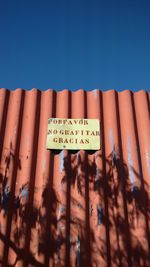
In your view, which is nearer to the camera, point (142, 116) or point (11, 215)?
point (11, 215)

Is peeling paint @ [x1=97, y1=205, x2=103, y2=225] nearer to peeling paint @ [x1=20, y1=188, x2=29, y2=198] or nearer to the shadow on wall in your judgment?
the shadow on wall

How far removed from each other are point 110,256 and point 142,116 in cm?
216

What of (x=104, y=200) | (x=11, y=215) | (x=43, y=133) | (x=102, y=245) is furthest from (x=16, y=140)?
(x=102, y=245)

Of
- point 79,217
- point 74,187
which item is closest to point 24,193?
point 74,187

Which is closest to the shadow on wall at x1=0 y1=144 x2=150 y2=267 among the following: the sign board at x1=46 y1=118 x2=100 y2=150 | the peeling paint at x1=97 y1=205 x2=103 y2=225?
the peeling paint at x1=97 y1=205 x2=103 y2=225

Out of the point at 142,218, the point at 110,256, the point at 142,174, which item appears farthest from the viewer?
the point at 142,174

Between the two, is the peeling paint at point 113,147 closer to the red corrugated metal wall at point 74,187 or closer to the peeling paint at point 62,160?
the red corrugated metal wall at point 74,187

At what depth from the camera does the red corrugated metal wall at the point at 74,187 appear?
2.89 metres

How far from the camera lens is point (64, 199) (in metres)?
3.13

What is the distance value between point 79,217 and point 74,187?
401 millimetres

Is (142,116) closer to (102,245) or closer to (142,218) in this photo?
(142,218)

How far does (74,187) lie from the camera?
3236 mm

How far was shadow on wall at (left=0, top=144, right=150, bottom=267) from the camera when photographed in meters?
2.87

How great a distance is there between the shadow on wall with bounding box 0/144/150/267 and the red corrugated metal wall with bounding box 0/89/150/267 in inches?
0.4
